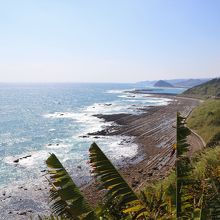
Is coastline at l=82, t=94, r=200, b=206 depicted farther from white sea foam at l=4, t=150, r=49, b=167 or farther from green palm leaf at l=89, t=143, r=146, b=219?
white sea foam at l=4, t=150, r=49, b=167

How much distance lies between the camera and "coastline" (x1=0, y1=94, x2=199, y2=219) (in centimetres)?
2600

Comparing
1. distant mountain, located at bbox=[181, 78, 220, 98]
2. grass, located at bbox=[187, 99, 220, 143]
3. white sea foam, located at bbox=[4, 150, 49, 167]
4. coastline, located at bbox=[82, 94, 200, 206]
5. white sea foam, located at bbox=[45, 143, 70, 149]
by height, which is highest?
distant mountain, located at bbox=[181, 78, 220, 98]

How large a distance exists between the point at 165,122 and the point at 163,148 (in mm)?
26318

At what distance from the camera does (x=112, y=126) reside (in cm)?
6694

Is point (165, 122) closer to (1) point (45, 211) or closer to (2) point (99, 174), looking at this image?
(1) point (45, 211)

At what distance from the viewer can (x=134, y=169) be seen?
119 ft

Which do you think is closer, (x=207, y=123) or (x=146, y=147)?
(x=146, y=147)

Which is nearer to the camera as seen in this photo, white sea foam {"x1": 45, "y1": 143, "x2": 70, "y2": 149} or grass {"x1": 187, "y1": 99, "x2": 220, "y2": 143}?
grass {"x1": 187, "y1": 99, "x2": 220, "y2": 143}

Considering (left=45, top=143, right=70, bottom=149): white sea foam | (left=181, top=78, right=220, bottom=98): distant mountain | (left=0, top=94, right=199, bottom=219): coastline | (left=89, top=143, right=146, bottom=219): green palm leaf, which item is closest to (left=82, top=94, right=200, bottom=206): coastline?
(left=0, top=94, right=199, bottom=219): coastline

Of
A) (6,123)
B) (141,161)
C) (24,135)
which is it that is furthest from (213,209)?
(6,123)

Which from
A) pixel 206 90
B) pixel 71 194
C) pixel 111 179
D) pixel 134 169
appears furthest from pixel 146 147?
pixel 206 90

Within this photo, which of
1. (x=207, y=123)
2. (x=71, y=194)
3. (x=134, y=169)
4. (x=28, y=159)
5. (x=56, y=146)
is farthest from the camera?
(x=207, y=123)

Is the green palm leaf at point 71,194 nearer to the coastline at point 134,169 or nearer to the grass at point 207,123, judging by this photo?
the coastline at point 134,169

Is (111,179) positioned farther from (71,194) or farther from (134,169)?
(134,169)
